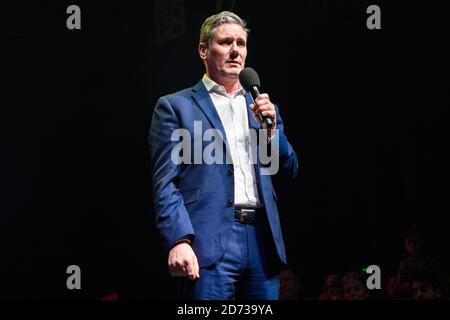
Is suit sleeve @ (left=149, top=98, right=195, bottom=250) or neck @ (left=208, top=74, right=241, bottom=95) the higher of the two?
neck @ (left=208, top=74, right=241, bottom=95)

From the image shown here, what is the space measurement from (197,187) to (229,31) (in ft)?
2.08

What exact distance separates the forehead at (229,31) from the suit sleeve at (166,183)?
0.34 metres

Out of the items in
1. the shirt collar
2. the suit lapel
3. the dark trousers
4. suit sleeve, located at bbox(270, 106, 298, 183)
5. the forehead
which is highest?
the forehead

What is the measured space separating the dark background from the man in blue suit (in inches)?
59.1

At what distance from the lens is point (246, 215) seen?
2.21 metres

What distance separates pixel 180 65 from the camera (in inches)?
159

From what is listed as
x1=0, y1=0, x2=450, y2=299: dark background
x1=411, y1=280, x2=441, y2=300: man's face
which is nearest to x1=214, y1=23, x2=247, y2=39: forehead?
x1=0, y1=0, x2=450, y2=299: dark background

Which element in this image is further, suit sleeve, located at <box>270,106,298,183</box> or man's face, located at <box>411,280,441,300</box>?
man's face, located at <box>411,280,441,300</box>

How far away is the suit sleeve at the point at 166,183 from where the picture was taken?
209cm

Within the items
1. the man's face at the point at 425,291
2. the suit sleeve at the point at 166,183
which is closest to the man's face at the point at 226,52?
the suit sleeve at the point at 166,183

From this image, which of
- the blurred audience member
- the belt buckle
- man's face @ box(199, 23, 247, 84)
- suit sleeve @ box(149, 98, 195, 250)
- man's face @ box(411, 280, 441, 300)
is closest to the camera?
suit sleeve @ box(149, 98, 195, 250)

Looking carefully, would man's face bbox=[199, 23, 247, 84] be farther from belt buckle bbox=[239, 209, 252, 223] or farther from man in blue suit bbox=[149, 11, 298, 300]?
belt buckle bbox=[239, 209, 252, 223]

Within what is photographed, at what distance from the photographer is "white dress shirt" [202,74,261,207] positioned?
88.3 inches
